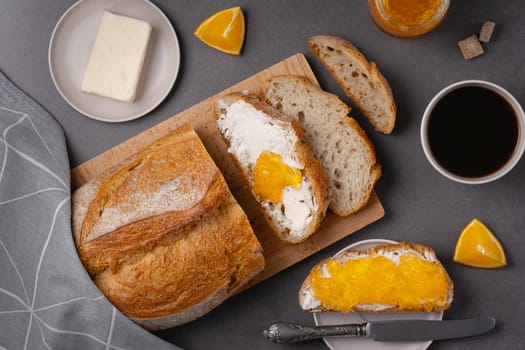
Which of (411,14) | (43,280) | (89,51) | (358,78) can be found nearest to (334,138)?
(358,78)

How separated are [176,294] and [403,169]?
1.03 m

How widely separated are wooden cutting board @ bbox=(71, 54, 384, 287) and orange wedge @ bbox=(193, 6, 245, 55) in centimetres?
17

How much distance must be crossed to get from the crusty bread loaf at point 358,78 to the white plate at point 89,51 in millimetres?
598

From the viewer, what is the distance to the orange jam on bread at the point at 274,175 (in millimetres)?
2006

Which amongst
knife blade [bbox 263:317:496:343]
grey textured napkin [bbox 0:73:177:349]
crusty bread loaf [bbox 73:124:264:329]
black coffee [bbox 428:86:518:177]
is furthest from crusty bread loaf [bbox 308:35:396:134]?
grey textured napkin [bbox 0:73:177:349]

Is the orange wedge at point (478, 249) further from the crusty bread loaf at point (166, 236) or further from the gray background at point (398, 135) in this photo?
the crusty bread loaf at point (166, 236)

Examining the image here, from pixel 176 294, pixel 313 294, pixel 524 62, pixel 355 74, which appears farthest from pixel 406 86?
pixel 176 294

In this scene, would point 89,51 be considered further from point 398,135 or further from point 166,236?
point 398,135

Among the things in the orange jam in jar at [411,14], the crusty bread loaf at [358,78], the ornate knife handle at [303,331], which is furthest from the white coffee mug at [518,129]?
the ornate knife handle at [303,331]

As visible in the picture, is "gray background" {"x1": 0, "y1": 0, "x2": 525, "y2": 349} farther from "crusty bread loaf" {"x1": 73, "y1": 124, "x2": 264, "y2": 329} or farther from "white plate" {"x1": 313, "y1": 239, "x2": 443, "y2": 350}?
"crusty bread loaf" {"x1": 73, "y1": 124, "x2": 264, "y2": 329}

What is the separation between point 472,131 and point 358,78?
0.47m

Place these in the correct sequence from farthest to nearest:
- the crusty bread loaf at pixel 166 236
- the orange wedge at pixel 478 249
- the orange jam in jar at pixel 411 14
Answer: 1. the orange wedge at pixel 478 249
2. the orange jam in jar at pixel 411 14
3. the crusty bread loaf at pixel 166 236

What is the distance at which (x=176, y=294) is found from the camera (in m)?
1.99

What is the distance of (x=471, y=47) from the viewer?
7.31 feet
